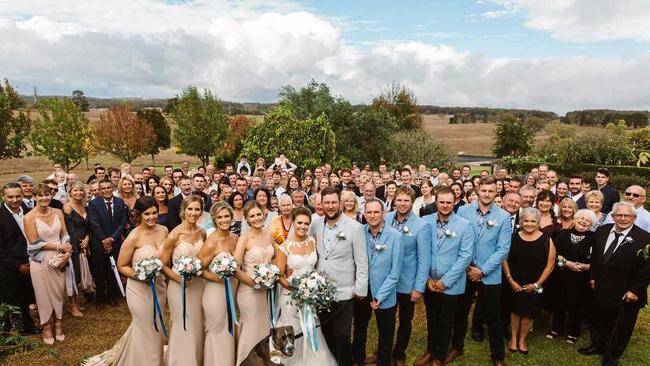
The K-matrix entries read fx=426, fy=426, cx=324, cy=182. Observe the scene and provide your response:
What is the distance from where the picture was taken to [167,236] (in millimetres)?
5613

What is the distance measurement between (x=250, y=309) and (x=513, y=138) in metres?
43.4

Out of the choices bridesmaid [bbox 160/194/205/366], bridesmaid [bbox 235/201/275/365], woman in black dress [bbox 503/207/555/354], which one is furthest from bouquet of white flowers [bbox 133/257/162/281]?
woman in black dress [bbox 503/207/555/354]

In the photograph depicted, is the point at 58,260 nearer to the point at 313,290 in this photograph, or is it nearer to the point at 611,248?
the point at 313,290

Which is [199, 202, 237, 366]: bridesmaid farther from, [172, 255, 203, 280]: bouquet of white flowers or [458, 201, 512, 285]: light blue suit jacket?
[458, 201, 512, 285]: light blue suit jacket

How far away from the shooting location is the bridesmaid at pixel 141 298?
212 inches

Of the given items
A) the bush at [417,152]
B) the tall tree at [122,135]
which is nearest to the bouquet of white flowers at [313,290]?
the bush at [417,152]

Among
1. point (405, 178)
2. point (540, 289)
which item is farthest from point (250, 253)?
point (405, 178)

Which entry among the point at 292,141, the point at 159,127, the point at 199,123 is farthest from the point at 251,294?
the point at 159,127

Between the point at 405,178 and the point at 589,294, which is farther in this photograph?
the point at 405,178

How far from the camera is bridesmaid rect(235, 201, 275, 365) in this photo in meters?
5.42

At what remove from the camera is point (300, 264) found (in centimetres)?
543

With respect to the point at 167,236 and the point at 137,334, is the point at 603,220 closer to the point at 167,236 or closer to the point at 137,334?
the point at 167,236

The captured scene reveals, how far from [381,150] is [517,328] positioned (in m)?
24.5

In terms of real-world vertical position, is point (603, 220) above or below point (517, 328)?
above
